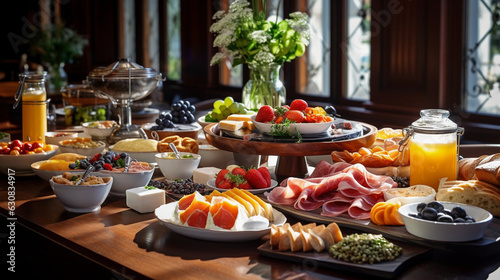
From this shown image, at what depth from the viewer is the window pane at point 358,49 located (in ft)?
16.7

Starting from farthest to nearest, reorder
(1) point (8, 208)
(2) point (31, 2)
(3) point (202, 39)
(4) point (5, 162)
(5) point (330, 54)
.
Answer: (2) point (31, 2) < (3) point (202, 39) < (5) point (330, 54) < (4) point (5, 162) < (1) point (8, 208)

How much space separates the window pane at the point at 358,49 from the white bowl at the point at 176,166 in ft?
9.87

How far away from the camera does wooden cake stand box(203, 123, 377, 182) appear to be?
222 centimetres

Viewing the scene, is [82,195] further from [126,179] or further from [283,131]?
[283,131]

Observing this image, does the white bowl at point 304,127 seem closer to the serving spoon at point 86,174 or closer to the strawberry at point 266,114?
the strawberry at point 266,114

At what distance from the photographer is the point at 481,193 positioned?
1830 mm

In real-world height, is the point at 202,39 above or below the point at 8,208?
above

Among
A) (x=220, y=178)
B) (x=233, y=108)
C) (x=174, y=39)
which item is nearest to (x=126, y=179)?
(x=220, y=178)

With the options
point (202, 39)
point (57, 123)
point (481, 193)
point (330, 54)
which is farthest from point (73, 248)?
point (202, 39)

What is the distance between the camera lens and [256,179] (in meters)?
2.13

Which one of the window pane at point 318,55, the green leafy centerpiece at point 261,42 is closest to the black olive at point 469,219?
the green leafy centerpiece at point 261,42

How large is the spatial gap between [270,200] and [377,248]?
52 centimetres

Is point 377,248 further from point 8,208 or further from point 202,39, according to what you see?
point 202,39

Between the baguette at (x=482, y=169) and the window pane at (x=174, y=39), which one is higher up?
the window pane at (x=174, y=39)
